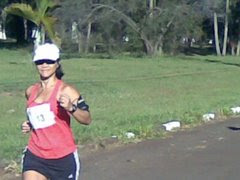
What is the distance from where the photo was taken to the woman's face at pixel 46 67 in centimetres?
646

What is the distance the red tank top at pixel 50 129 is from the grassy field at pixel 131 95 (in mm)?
4204

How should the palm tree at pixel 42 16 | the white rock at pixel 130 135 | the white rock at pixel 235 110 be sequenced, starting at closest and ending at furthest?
the white rock at pixel 130 135 < the white rock at pixel 235 110 < the palm tree at pixel 42 16

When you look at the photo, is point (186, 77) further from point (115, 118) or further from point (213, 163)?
point (213, 163)

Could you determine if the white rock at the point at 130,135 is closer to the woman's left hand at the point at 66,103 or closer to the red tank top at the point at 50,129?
the red tank top at the point at 50,129

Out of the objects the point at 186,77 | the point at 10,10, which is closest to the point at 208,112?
the point at 186,77

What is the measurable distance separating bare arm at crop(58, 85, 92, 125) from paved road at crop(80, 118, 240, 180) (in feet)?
11.7

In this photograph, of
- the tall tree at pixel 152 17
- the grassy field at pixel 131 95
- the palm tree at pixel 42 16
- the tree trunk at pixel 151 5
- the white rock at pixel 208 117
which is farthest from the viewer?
the tree trunk at pixel 151 5

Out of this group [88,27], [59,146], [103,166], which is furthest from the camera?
[88,27]

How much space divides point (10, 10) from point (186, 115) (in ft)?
72.2

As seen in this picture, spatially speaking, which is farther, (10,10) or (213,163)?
(10,10)

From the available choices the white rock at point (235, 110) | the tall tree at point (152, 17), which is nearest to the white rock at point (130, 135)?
the white rock at point (235, 110)

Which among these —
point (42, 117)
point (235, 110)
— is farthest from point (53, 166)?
point (235, 110)

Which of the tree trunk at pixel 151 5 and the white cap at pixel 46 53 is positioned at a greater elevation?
the white cap at pixel 46 53

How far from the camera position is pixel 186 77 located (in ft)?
89.4
